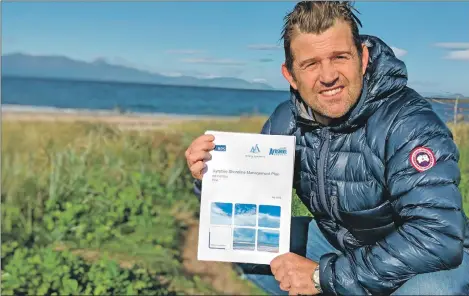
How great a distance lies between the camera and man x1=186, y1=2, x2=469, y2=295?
2.33 meters

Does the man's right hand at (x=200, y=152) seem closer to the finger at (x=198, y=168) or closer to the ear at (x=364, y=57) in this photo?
the finger at (x=198, y=168)

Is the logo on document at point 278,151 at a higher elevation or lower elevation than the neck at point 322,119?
lower

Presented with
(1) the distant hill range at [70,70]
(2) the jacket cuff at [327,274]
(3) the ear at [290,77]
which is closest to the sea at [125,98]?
(1) the distant hill range at [70,70]

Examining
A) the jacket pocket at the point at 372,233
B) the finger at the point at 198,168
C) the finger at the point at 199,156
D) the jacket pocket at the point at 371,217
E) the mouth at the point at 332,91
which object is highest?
the mouth at the point at 332,91

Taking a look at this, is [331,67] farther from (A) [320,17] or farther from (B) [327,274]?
(B) [327,274]

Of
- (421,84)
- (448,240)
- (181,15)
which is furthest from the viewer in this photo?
(181,15)

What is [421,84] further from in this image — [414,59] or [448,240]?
[448,240]

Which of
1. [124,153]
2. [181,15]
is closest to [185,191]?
[124,153]

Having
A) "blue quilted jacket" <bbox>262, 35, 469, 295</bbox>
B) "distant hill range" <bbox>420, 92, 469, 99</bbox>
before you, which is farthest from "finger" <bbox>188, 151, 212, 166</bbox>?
"distant hill range" <bbox>420, 92, 469, 99</bbox>

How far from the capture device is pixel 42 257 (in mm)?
3332

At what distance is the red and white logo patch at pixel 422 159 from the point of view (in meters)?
2.31

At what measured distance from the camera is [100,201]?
341 centimetres

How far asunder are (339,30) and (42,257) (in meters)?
1.72

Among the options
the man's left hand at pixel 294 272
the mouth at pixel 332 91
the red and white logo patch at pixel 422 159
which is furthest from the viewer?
the man's left hand at pixel 294 272
